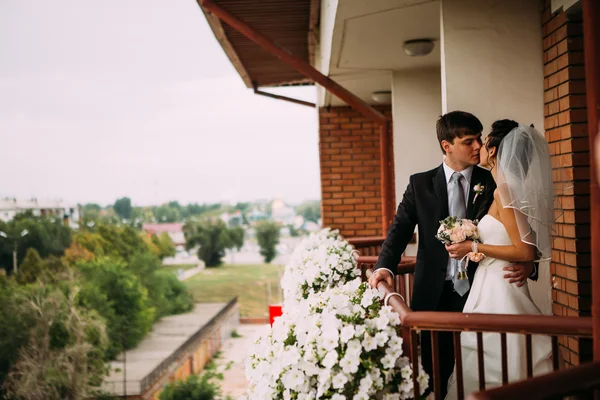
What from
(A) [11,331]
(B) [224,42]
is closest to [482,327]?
(B) [224,42]

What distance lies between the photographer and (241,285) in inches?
4582

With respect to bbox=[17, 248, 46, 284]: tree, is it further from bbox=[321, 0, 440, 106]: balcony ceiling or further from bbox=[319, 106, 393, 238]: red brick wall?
bbox=[321, 0, 440, 106]: balcony ceiling

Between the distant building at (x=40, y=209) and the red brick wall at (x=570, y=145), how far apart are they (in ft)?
292

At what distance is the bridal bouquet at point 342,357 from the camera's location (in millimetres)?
2432

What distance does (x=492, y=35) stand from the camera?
4.02 metres

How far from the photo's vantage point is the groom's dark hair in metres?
3.09

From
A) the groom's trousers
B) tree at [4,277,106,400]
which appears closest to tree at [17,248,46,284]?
tree at [4,277,106,400]

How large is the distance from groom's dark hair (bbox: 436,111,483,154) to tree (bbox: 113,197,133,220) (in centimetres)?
10703

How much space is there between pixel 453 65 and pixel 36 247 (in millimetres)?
86280

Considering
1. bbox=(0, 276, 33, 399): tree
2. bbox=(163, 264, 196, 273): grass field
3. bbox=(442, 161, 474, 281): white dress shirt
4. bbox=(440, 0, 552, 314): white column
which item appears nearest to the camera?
bbox=(442, 161, 474, 281): white dress shirt

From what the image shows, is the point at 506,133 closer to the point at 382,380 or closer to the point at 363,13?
the point at 382,380

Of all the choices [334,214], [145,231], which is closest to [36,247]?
[145,231]

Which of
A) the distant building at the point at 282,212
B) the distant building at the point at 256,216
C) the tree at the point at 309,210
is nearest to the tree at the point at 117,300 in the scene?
the tree at the point at 309,210

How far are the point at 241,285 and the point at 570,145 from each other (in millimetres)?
114233
